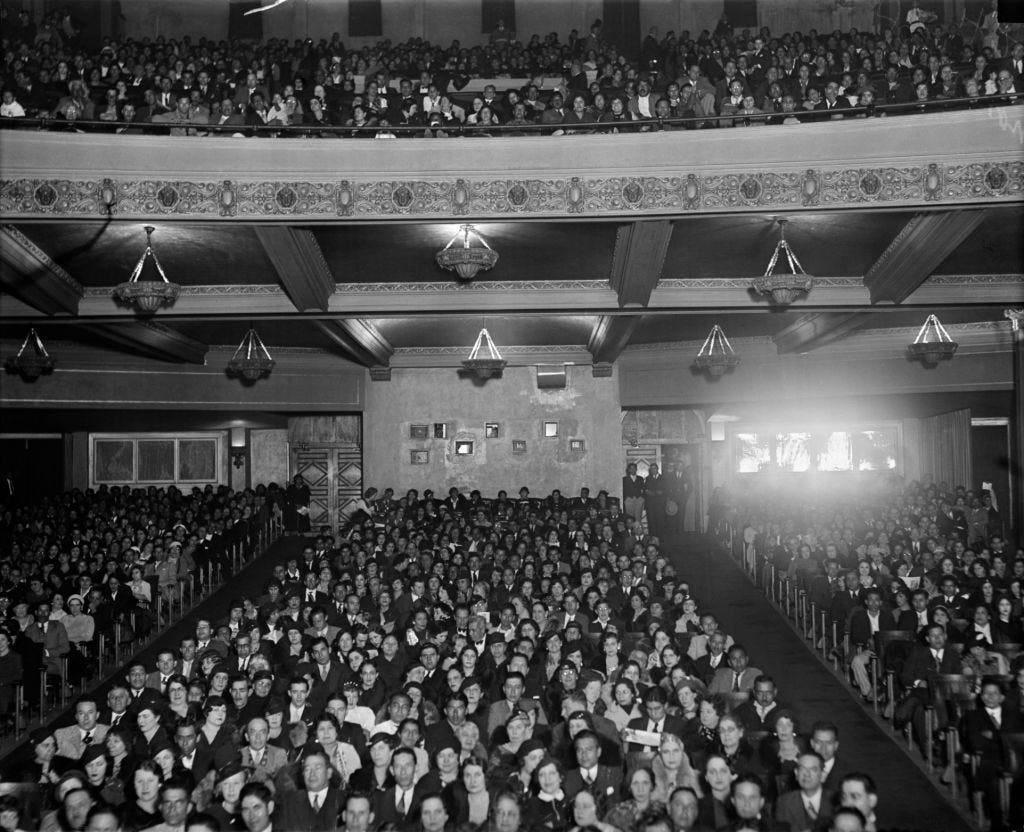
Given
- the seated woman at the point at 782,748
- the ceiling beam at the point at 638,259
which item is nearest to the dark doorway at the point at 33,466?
the ceiling beam at the point at 638,259

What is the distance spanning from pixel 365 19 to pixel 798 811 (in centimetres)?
1670

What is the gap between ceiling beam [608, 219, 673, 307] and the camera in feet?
33.0

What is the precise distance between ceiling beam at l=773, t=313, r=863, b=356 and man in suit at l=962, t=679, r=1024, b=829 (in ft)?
24.4

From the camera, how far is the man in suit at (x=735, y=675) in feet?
27.6

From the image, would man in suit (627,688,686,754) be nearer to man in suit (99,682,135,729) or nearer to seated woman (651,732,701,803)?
seated woman (651,732,701,803)

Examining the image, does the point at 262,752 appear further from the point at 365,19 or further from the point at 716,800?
the point at 365,19

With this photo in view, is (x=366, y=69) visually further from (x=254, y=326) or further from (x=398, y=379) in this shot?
(x=398, y=379)

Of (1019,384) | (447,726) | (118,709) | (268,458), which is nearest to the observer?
(447,726)

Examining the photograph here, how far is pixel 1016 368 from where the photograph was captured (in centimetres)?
1374

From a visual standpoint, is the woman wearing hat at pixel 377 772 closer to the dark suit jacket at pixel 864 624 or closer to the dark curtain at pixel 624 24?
the dark suit jacket at pixel 864 624

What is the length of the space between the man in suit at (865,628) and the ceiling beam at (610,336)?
17.6ft

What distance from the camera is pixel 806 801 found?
18.8ft

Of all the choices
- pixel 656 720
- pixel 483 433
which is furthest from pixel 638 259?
pixel 483 433

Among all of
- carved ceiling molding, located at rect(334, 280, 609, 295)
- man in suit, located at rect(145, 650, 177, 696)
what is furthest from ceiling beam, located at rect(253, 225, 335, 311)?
man in suit, located at rect(145, 650, 177, 696)
